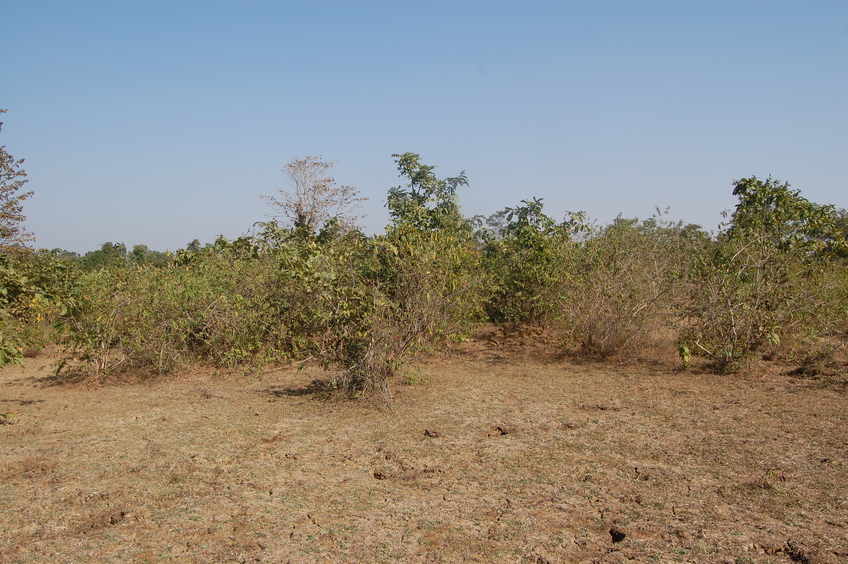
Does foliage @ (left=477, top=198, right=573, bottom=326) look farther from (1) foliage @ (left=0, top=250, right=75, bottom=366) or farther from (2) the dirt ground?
(1) foliage @ (left=0, top=250, right=75, bottom=366)

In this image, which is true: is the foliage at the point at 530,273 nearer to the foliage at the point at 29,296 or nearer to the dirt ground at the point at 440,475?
the dirt ground at the point at 440,475

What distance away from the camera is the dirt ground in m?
3.47

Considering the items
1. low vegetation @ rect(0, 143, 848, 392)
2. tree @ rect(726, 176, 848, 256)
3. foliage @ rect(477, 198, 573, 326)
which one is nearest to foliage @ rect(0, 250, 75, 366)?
low vegetation @ rect(0, 143, 848, 392)

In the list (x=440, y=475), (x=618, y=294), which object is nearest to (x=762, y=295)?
(x=618, y=294)

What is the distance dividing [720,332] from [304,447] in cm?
554

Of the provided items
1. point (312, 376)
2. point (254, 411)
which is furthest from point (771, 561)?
point (312, 376)

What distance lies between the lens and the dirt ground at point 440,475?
3473 mm

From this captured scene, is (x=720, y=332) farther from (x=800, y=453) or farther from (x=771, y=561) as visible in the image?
(x=771, y=561)

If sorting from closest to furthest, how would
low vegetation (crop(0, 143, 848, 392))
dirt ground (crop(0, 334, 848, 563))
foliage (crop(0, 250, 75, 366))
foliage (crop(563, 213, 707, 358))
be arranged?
dirt ground (crop(0, 334, 848, 563))
foliage (crop(0, 250, 75, 366))
low vegetation (crop(0, 143, 848, 392))
foliage (crop(563, 213, 707, 358))

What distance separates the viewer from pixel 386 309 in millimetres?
6789

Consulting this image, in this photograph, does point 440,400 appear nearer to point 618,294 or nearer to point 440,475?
point 440,475

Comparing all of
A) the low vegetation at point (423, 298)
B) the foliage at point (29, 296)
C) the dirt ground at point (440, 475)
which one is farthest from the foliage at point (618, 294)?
the foliage at point (29, 296)

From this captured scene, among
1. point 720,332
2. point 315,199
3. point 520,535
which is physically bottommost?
point 520,535

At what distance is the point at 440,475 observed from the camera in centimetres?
457
